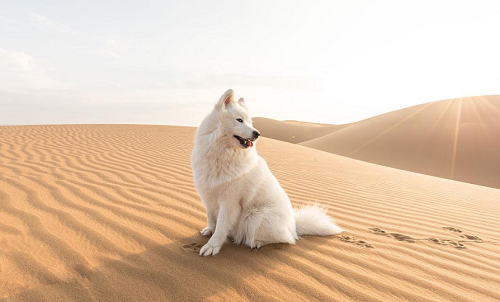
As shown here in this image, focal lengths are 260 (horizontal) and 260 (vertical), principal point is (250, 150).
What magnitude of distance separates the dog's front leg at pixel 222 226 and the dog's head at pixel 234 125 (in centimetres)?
52

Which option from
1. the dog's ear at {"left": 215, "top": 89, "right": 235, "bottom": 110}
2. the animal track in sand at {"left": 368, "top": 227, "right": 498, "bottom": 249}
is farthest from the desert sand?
the dog's ear at {"left": 215, "top": 89, "right": 235, "bottom": 110}

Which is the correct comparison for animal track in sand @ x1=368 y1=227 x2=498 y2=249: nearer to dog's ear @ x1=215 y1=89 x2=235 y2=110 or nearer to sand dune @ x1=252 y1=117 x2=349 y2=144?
dog's ear @ x1=215 y1=89 x2=235 y2=110

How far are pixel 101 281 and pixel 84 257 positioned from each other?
391mm

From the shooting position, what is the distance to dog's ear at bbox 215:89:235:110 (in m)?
2.29

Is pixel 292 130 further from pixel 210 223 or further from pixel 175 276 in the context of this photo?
pixel 175 276

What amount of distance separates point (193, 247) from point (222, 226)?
0.36 metres

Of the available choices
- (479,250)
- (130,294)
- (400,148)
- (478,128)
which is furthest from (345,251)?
(478,128)

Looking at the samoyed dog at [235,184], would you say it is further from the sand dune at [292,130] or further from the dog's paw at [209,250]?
the sand dune at [292,130]

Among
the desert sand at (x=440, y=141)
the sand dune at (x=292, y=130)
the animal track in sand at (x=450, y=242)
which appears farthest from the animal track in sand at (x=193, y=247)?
the sand dune at (x=292, y=130)

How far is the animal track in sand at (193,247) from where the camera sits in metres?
2.26

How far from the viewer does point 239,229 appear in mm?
2369

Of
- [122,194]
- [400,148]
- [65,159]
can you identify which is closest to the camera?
[122,194]

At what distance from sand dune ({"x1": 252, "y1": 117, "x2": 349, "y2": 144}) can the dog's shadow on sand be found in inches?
1397

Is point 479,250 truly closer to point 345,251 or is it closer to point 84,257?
point 345,251
